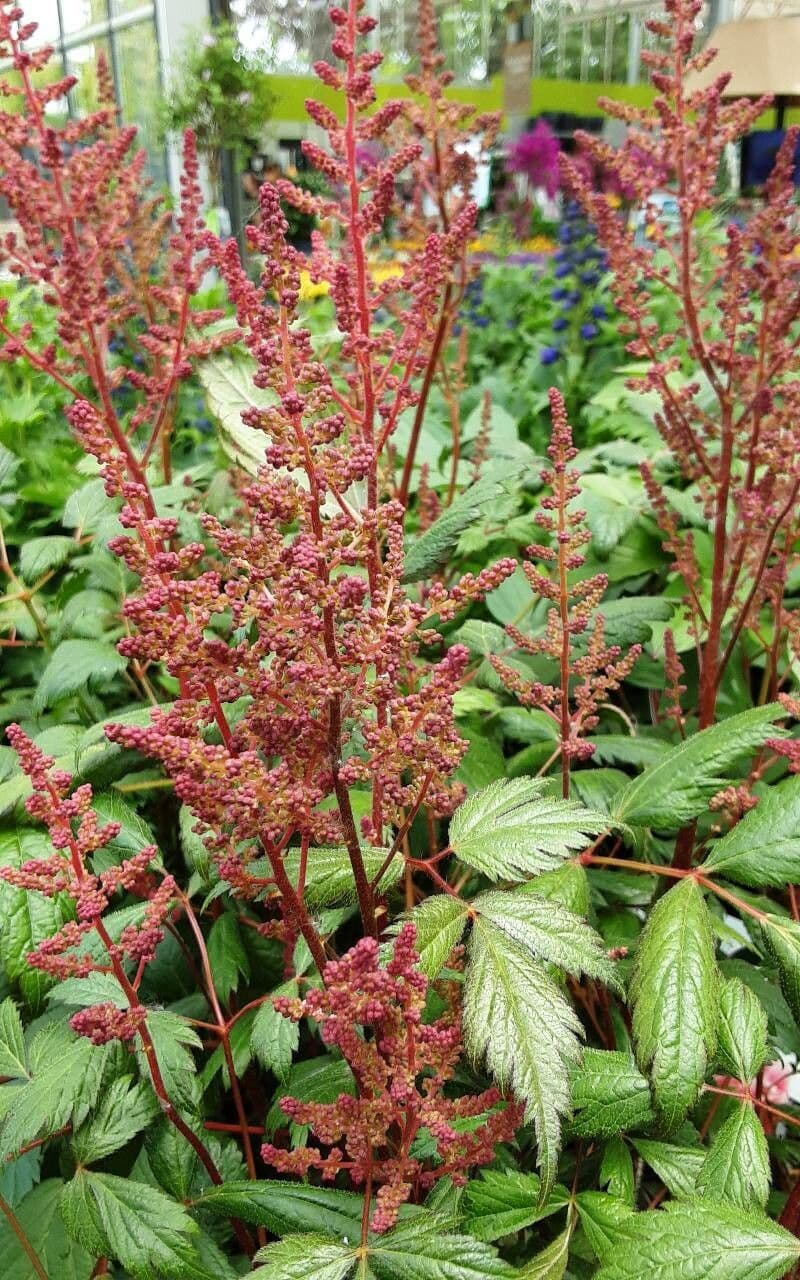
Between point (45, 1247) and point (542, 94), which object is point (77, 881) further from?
point (542, 94)

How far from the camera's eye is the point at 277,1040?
87 cm

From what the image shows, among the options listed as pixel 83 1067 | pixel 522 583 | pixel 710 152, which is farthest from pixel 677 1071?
pixel 710 152

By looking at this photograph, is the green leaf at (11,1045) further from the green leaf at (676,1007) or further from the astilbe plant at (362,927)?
the green leaf at (676,1007)

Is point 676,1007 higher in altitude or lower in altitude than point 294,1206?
higher

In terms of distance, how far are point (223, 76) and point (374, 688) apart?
28.3 feet

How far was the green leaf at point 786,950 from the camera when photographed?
2.68 feet

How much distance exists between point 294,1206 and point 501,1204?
0.16 m

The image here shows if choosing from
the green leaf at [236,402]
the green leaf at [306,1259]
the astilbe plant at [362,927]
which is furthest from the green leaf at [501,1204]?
the green leaf at [236,402]

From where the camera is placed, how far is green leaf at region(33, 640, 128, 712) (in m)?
1.20

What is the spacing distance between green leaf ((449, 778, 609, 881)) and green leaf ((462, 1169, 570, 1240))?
0.24m

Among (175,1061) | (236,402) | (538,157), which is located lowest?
(175,1061)

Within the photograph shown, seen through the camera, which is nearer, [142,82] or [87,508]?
[87,508]

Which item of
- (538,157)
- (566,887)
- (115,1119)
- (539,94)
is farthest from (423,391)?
(539,94)

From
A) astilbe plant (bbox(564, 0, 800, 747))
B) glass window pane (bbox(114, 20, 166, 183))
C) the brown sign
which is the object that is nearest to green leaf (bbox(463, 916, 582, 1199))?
astilbe plant (bbox(564, 0, 800, 747))
